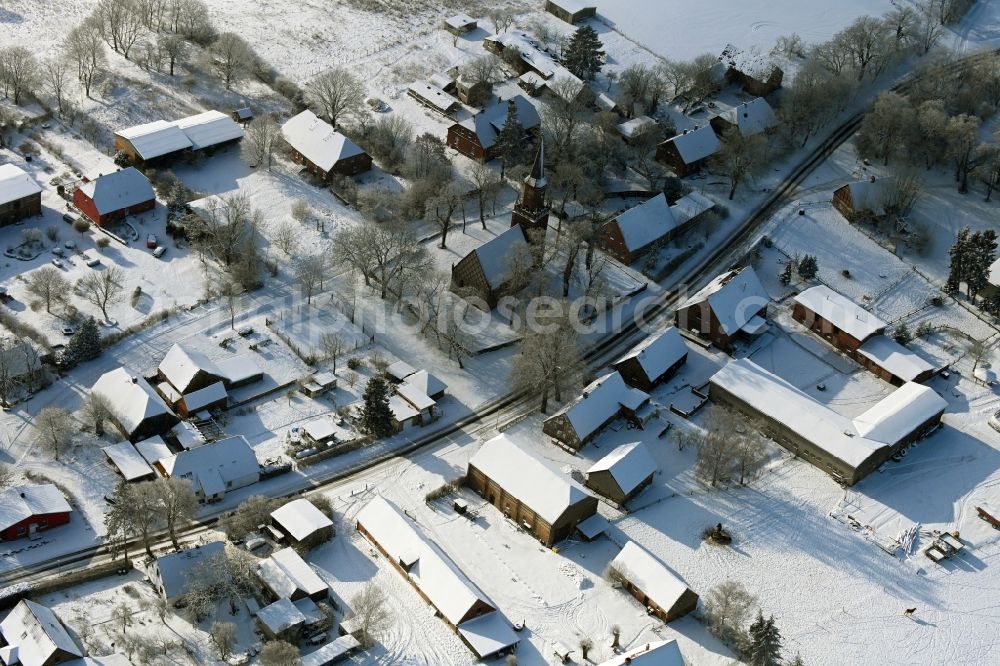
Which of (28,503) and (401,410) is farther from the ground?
(401,410)

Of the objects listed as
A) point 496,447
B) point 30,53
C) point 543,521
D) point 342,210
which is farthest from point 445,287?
point 30,53

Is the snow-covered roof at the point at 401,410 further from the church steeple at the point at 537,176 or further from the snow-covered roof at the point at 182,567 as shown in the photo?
the church steeple at the point at 537,176

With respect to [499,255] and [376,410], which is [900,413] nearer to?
[499,255]

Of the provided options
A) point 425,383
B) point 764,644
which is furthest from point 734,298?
point 764,644

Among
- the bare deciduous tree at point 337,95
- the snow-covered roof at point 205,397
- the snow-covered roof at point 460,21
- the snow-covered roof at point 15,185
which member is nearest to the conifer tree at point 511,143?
the bare deciduous tree at point 337,95

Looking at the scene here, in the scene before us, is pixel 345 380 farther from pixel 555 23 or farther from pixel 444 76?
pixel 555 23

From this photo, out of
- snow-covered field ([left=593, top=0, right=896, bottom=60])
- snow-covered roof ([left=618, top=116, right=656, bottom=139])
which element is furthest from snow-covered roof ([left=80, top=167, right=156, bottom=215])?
snow-covered field ([left=593, top=0, right=896, bottom=60])
